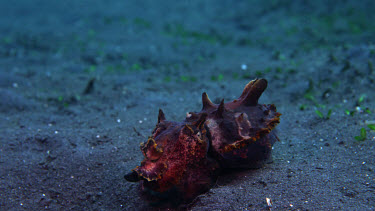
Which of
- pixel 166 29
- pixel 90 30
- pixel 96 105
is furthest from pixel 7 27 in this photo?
pixel 96 105

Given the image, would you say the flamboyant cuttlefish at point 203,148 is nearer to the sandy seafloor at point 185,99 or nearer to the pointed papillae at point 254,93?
the pointed papillae at point 254,93

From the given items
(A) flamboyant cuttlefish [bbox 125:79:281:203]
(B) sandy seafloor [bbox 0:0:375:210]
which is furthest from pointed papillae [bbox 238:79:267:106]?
(B) sandy seafloor [bbox 0:0:375:210]

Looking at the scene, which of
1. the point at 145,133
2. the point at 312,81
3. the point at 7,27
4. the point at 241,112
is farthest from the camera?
the point at 7,27

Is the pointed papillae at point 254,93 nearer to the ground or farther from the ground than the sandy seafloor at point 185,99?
farther from the ground

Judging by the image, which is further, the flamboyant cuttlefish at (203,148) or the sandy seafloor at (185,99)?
the sandy seafloor at (185,99)

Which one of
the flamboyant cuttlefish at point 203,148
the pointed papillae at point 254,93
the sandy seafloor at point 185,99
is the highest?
the pointed papillae at point 254,93

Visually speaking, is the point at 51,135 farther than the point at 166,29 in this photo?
No

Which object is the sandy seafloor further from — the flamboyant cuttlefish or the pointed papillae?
the pointed papillae

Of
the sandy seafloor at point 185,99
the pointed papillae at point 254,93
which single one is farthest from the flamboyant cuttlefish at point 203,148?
the sandy seafloor at point 185,99

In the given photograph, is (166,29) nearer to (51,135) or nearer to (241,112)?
(51,135)
